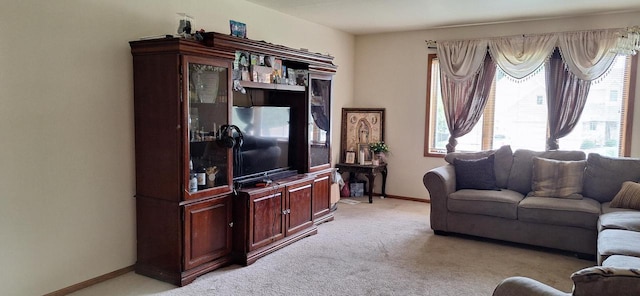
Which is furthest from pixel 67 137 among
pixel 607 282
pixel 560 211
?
pixel 560 211

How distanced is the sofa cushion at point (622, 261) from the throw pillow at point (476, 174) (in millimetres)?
1956

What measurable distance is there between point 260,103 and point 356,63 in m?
2.46

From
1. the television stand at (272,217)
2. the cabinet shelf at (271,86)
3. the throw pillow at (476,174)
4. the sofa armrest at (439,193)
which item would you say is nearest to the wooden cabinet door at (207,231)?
the television stand at (272,217)

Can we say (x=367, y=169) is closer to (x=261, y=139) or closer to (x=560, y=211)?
(x=261, y=139)

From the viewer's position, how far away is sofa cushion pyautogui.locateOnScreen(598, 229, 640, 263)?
→ 2.91 metres

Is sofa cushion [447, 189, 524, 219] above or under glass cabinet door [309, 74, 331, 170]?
under

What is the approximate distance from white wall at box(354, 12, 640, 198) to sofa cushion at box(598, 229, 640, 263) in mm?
2991

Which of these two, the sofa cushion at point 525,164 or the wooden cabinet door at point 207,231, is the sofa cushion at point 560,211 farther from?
the wooden cabinet door at point 207,231

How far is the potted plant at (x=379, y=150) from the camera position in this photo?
6.38 meters

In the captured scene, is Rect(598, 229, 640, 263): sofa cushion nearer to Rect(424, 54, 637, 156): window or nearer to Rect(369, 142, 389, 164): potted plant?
Rect(424, 54, 637, 156): window

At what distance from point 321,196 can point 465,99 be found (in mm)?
2381

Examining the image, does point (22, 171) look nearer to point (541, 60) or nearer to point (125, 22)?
point (125, 22)

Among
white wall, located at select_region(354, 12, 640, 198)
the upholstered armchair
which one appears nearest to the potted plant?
white wall, located at select_region(354, 12, 640, 198)

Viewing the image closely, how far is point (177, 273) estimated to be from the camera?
3381 mm
